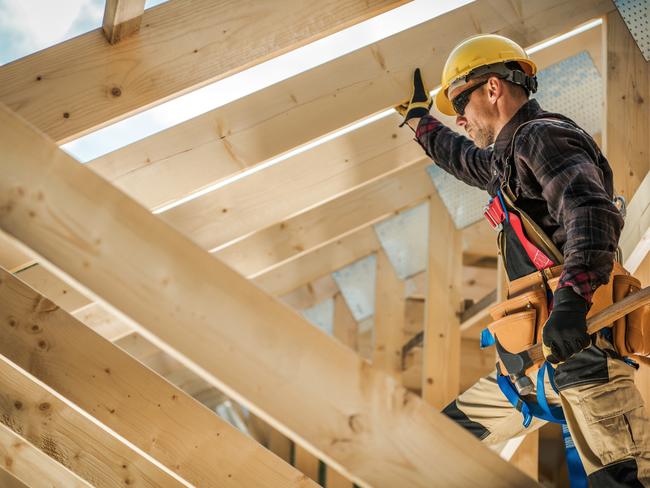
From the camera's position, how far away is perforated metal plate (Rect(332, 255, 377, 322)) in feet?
19.6

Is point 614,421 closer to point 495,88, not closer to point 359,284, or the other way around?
point 495,88

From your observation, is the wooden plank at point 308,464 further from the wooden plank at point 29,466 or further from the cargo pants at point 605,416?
the cargo pants at point 605,416

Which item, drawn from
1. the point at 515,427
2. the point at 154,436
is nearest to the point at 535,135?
the point at 515,427

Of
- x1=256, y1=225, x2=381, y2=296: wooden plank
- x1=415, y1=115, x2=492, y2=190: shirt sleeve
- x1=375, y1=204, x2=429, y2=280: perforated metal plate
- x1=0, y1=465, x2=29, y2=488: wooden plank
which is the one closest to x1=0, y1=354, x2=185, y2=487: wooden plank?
x1=0, y1=465, x2=29, y2=488: wooden plank

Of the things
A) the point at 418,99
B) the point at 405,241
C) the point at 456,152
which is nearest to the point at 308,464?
the point at 405,241

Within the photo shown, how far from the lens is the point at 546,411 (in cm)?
198

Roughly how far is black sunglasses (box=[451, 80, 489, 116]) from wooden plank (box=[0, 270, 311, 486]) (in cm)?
118

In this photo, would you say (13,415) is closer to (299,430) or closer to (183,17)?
(183,17)

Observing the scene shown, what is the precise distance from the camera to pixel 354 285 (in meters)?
6.13

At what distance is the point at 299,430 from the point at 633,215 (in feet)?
5.41

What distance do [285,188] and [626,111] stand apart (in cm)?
150

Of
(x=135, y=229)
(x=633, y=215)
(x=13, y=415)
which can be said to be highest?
(x=633, y=215)

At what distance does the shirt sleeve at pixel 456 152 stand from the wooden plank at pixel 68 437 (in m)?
1.44

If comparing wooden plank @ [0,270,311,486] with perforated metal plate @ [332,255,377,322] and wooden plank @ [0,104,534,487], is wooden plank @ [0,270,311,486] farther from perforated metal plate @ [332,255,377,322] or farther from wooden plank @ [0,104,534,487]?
perforated metal plate @ [332,255,377,322]
